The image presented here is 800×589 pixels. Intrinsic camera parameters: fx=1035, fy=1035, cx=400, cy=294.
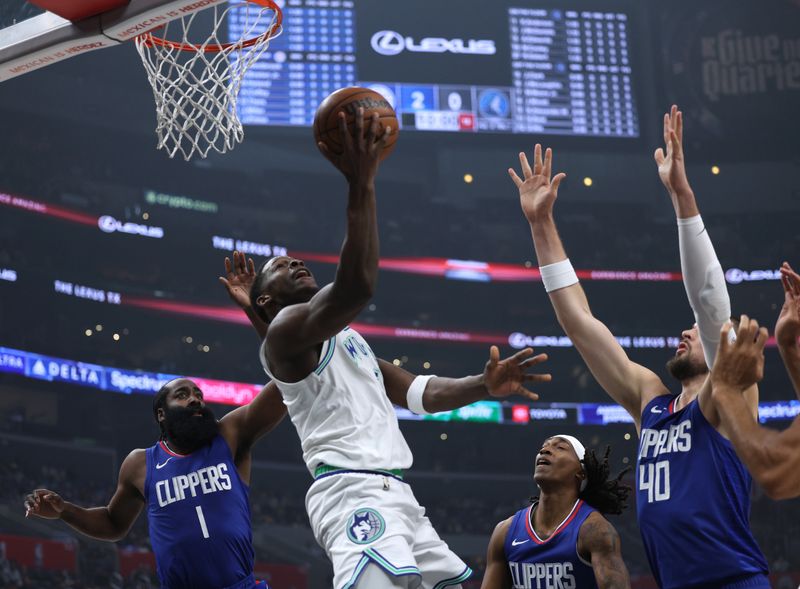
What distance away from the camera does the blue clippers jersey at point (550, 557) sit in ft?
15.4

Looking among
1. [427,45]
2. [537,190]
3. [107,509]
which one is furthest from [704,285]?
[427,45]

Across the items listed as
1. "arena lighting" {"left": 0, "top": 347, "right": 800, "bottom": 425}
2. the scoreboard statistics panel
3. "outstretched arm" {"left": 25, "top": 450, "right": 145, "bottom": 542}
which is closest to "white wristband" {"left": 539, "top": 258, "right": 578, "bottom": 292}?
"outstretched arm" {"left": 25, "top": 450, "right": 145, "bottom": 542}

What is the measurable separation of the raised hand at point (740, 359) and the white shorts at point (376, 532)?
1.25m

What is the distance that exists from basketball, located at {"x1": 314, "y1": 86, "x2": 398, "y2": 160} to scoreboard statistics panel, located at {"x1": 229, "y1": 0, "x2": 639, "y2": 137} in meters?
19.8

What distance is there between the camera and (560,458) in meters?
4.99

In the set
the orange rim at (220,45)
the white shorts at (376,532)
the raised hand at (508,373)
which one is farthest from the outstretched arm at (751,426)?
the orange rim at (220,45)

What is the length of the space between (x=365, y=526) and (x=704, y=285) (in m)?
1.51

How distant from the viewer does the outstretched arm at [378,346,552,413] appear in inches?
154

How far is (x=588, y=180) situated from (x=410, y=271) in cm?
535

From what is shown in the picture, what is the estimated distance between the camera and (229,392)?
77.4 feet

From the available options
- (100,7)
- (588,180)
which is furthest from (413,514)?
(588,180)

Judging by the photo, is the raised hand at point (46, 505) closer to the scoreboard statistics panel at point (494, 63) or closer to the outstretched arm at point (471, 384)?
the outstretched arm at point (471, 384)

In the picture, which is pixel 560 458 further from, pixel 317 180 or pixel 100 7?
pixel 317 180

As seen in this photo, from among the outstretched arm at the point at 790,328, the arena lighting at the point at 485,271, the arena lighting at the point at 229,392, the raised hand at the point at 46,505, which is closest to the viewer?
the outstretched arm at the point at 790,328
